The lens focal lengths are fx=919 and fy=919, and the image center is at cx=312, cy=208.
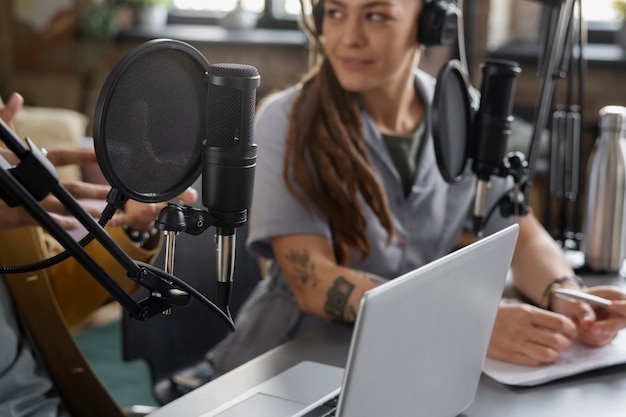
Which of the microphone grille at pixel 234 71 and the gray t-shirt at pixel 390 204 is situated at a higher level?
the microphone grille at pixel 234 71

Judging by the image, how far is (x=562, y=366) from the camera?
130 cm

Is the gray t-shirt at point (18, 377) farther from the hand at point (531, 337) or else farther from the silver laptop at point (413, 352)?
the hand at point (531, 337)

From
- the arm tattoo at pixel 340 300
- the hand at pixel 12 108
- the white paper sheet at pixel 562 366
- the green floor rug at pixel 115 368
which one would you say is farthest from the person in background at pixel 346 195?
the green floor rug at pixel 115 368

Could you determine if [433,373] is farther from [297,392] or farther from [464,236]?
[464,236]

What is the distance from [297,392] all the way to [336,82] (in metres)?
0.74

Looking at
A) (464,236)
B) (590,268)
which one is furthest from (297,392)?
(464,236)

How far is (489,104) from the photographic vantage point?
1.39m

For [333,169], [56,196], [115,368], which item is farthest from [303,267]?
[115,368]

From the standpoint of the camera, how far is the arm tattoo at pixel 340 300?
4.91ft

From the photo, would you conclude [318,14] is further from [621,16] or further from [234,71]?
[621,16]

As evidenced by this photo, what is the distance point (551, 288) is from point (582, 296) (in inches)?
6.0

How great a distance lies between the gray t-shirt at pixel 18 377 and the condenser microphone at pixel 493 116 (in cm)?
73

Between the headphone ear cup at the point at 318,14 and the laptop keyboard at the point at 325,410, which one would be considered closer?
the laptop keyboard at the point at 325,410

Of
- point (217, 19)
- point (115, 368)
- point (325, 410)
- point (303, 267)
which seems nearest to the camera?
point (325, 410)
